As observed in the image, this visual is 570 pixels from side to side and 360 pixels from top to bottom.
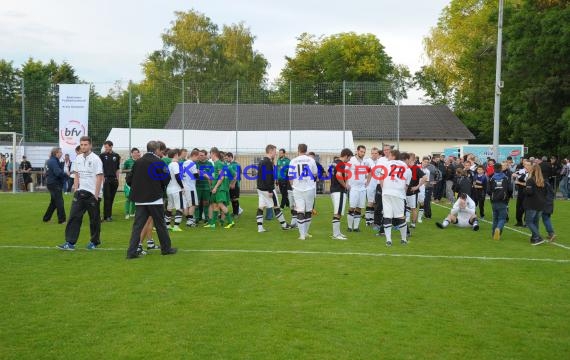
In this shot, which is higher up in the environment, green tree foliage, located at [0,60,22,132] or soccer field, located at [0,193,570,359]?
green tree foliage, located at [0,60,22,132]

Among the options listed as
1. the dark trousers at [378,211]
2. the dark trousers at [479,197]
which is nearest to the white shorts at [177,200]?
the dark trousers at [378,211]

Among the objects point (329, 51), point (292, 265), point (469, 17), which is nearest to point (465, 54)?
point (469, 17)

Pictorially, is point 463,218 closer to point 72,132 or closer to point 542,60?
point 72,132

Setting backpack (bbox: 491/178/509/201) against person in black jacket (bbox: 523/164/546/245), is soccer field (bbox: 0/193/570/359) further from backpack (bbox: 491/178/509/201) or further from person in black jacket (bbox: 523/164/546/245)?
backpack (bbox: 491/178/509/201)

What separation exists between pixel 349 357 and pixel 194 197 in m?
9.70

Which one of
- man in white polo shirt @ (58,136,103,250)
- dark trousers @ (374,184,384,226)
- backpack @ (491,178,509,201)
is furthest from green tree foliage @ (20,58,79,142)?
backpack @ (491,178,509,201)

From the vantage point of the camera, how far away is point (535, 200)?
11.9 metres

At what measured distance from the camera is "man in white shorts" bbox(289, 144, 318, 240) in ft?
38.0

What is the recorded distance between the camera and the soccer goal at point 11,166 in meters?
26.5

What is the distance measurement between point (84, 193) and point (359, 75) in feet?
159

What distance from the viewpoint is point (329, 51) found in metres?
57.9

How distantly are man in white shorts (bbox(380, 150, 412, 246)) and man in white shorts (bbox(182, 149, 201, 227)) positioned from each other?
5068mm

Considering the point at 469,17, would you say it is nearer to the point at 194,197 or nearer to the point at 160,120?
the point at 160,120

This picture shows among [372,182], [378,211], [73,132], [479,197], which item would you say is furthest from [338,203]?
[73,132]
